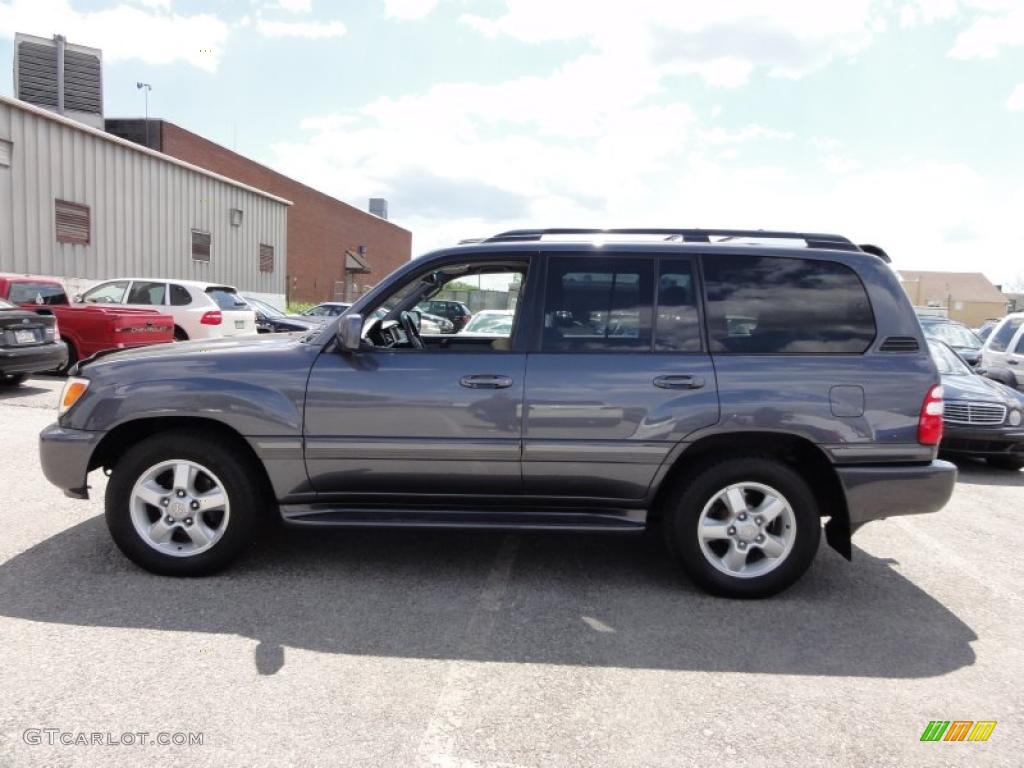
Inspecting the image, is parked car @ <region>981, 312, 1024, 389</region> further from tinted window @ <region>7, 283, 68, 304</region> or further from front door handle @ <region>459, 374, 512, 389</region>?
tinted window @ <region>7, 283, 68, 304</region>

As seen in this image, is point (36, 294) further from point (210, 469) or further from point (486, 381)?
point (486, 381)

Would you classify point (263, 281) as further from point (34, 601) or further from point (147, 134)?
point (34, 601)

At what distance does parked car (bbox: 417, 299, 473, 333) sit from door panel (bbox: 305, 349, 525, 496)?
2.95ft

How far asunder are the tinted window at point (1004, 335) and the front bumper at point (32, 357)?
13.4 meters

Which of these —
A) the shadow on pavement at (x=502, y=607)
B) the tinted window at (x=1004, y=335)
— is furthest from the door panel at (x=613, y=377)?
the tinted window at (x=1004, y=335)

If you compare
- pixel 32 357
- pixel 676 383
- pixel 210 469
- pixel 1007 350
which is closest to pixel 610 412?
pixel 676 383

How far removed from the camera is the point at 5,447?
275 inches

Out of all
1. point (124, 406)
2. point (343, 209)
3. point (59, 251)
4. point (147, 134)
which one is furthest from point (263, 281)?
point (124, 406)

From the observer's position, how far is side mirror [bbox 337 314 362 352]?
3865 mm

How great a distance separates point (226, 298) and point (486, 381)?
1159 centimetres

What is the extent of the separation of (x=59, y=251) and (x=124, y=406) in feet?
50.2

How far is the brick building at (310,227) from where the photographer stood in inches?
1022

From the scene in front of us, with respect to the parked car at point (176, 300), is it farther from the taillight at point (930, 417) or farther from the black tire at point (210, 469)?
the taillight at point (930, 417)

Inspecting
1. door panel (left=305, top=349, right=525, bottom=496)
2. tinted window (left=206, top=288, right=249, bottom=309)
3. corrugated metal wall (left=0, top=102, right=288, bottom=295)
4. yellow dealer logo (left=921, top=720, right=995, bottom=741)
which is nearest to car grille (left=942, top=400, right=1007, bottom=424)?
yellow dealer logo (left=921, top=720, right=995, bottom=741)
